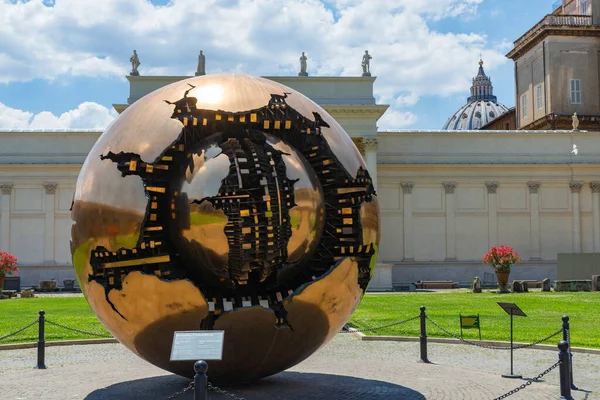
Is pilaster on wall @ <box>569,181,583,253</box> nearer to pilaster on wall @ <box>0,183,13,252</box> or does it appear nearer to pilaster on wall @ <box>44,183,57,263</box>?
pilaster on wall @ <box>44,183,57,263</box>

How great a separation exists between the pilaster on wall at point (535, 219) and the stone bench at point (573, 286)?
489 inches

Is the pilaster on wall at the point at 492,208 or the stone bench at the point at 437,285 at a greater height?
the pilaster on wall at the point at 492,208

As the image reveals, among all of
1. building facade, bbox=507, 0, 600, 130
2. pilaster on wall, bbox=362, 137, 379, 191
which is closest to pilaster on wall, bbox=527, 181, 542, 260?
building facade, bbox=507, 0, 600, 130

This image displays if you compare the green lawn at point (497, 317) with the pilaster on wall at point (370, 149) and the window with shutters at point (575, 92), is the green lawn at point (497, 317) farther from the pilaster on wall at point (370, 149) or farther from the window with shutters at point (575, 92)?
the window with shutters at point (575, 92)

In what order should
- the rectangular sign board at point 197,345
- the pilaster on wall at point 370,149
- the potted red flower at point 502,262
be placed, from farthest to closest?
the pilaster on wall at point 370,149 < the potted red flower at point 502,262 < the rectangular sign board at point 197,345

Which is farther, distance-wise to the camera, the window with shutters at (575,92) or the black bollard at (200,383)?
the window with shutters at (575,92)

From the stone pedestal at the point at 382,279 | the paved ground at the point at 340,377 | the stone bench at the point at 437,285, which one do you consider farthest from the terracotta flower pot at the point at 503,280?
the paved ground at the point at 340,377

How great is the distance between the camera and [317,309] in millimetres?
8664

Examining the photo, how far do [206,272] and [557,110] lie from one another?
58499 mm

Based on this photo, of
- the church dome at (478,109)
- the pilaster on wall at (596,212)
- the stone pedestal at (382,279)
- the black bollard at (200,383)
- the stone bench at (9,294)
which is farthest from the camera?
the church dome at (478,109)

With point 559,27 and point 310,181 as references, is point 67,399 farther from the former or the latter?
point 559,27

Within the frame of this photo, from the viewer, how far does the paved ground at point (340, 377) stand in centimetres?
960

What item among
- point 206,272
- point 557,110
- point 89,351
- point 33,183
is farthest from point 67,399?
point 557,110

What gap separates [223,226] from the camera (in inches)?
318
